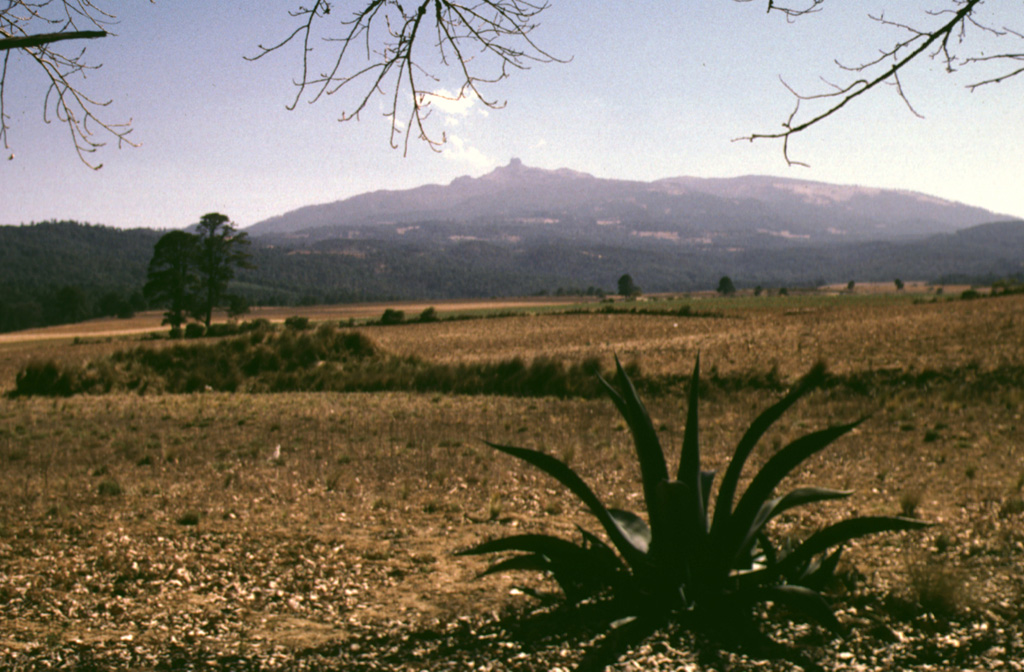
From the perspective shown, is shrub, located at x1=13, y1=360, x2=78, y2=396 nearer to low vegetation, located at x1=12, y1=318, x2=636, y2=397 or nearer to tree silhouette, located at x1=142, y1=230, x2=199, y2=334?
low vegetation, located at x1=12, y1=318, x2=636, y2=397

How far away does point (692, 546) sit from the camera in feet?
12.5

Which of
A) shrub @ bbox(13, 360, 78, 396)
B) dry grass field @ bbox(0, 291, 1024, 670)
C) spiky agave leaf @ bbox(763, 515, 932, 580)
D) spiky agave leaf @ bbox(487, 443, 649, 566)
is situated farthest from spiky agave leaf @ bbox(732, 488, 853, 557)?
shrub @ bbox(13, 360, 78, 396)

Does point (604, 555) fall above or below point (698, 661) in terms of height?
above

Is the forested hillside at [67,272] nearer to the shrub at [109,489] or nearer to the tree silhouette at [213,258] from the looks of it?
the tree silhouette at [213,258]

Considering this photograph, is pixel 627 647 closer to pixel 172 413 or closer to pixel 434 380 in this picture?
pixel 172 413

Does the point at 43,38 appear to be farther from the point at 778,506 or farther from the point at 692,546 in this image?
the point at 778,506

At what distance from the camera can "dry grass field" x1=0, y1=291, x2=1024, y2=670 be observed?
11.5 feet

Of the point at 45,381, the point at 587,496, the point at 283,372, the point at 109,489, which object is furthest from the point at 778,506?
the point at 45,381

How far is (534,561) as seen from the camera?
12.5 feet

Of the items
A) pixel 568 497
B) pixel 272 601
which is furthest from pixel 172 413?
pixel 272 601

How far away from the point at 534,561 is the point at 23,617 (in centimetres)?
308

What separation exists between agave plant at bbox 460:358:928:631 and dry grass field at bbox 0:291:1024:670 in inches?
9.8

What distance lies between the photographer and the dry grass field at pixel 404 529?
350 centimetres

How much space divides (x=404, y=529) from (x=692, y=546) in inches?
116
